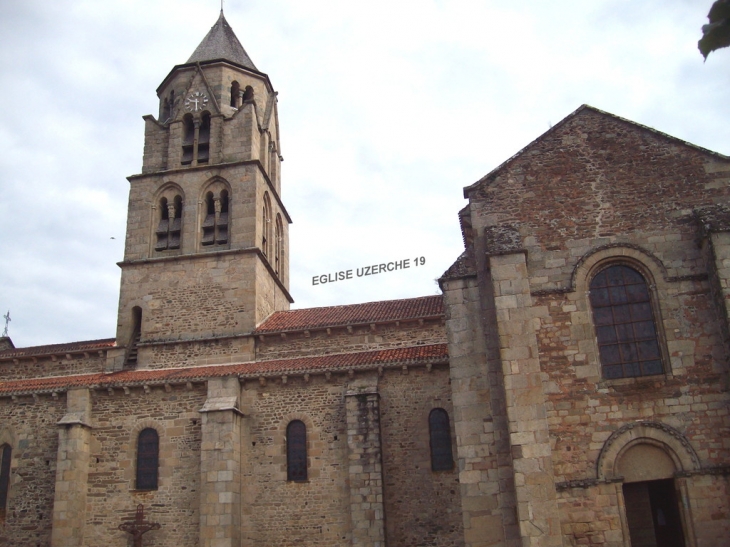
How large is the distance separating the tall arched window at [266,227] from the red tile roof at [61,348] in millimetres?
6953

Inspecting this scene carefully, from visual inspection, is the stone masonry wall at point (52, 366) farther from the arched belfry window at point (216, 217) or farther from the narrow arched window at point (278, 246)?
the narrow arched window at point (278, 246)

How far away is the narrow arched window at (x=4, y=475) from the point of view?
22031mm

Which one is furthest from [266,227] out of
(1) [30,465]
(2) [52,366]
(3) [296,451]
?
(1) [30,465]

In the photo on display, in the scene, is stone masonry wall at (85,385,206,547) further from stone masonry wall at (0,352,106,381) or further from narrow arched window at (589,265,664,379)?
narrow arched window at (589,265,664,379)

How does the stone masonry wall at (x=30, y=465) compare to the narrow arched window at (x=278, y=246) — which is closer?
the stone masonry wall at (x=30, y=465)

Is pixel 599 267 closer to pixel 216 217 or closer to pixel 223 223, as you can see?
pixel 223 223

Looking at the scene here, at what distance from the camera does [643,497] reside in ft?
44.3

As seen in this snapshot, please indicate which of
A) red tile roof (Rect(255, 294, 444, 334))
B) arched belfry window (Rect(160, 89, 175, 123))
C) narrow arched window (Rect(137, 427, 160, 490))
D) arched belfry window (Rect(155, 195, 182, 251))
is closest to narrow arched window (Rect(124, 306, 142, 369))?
arched belfry window (Rect(155, 195, 182, 251))

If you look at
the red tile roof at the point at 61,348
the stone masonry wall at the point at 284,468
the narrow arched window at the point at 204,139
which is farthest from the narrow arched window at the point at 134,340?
the narrow arched window at the point at 204,139

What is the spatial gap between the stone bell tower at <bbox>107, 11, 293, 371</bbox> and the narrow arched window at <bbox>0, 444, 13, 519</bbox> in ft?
14.3

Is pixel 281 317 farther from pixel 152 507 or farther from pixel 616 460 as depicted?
pixel 616 460

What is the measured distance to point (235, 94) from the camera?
99.3 feet

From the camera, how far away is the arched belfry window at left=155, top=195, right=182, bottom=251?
89.4ft

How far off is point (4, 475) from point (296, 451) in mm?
10016
